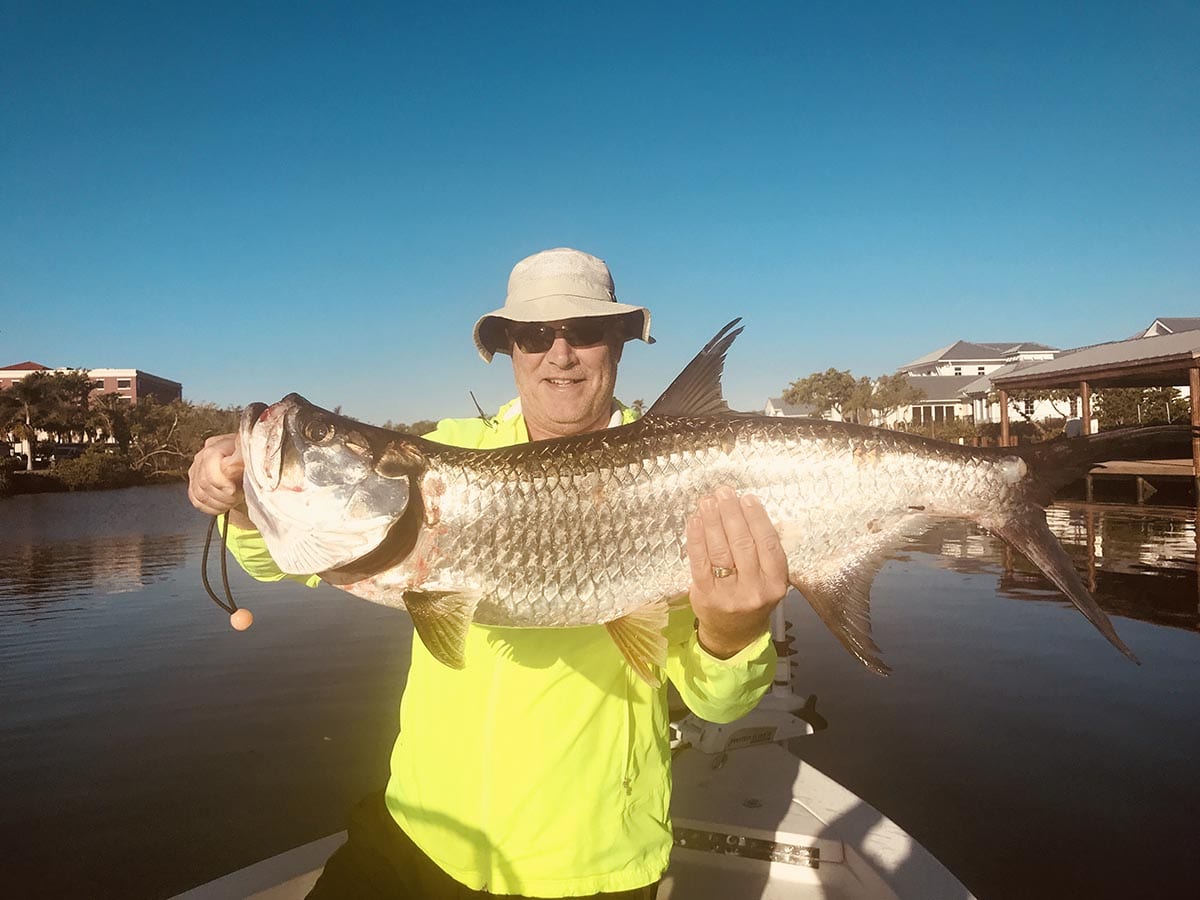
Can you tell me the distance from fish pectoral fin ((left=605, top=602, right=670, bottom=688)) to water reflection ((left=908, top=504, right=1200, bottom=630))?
8.95 meters

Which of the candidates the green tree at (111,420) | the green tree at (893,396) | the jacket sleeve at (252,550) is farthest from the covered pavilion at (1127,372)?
the green tree at (111,420)

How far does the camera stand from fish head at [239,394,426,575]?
2.70m

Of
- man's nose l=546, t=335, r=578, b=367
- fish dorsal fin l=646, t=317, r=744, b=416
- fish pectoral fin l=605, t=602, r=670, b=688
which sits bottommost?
fish pectoral fin l=605, t=602, r=670, b=688

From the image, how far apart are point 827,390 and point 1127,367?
48.3 m

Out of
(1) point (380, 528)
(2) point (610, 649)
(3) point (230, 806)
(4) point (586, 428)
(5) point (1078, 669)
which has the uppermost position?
(4) point (586, 428)

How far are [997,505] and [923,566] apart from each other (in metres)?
17.9

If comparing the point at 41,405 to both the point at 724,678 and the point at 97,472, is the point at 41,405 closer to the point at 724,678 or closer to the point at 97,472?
the point at 97,472

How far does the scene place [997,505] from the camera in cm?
285

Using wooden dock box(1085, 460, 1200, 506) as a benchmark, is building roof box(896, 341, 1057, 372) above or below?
above

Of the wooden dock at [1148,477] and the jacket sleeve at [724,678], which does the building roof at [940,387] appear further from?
the jacket sleeve at [724,678]

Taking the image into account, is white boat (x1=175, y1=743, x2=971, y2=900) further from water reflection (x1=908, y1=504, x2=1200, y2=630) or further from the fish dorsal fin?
water reflection (x1=908, y1=504, x2=1200, y2=630)

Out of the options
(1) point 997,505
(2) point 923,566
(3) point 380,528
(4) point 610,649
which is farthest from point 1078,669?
(3) point 380,528

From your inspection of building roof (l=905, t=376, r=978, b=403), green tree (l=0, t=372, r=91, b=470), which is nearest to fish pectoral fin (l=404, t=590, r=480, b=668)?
building roof (l=905, t=376, r=978, b=403)

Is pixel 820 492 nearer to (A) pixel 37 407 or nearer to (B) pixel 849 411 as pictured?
(B) pixel 849 411
